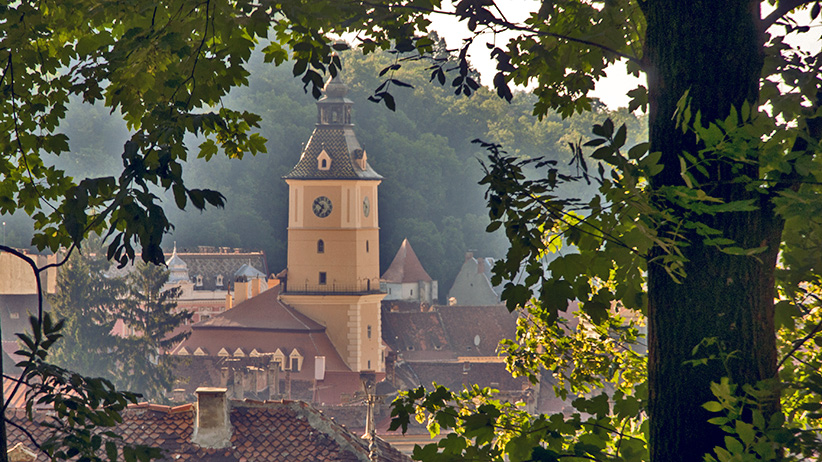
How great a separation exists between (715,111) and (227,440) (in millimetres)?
13765

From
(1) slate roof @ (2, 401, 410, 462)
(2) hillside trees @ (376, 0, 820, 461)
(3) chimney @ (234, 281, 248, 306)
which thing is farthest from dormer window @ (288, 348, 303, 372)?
(2) hillside trees @ (376, 0, 820, 461)

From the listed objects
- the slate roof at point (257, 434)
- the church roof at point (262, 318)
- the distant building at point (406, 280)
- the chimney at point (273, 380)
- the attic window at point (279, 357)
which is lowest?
the chimney at point (273, 380)

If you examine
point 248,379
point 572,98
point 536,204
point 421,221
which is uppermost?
point 421,221

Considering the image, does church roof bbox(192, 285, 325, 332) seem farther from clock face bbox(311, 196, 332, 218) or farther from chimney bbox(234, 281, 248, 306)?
clock face bbox(311, 196, 332, 218)

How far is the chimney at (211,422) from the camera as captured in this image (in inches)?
622

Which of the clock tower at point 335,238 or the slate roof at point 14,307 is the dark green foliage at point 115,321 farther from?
the clock tower at point 335,238

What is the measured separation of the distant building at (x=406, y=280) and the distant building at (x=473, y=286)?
2.44 metres

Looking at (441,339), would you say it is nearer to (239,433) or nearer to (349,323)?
(349,323)

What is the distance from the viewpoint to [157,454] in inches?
151

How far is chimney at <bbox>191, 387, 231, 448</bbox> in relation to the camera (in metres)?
15.8

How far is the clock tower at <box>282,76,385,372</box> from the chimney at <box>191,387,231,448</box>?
4407 cm

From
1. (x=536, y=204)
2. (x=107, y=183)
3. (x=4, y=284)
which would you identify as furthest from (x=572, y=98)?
(x=4, y=284)

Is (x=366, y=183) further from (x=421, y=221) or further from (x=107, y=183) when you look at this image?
(x=107, y=183)

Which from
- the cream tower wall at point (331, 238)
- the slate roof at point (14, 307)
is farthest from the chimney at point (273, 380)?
the slate roof at point (14, 307)
